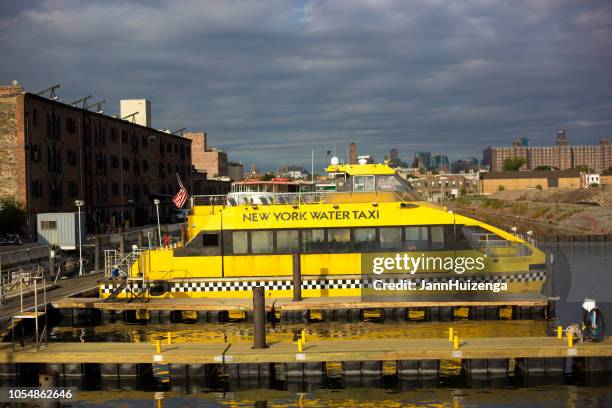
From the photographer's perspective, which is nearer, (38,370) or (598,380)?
(598,380)

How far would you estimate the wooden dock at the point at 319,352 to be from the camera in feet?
56.7

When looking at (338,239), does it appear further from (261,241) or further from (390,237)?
(261,241)

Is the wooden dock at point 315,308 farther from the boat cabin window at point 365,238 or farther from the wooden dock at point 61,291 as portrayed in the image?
the boat cabin window at point 365,238

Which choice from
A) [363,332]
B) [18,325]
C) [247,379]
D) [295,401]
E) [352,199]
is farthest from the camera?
[352,199]

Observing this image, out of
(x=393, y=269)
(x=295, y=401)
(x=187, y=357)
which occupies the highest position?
(x=393, y=269)

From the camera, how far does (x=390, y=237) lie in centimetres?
2502

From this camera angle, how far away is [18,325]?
2111 cm

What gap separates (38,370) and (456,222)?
16158 millimetres

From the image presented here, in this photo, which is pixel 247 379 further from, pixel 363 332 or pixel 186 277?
pixel 186 277

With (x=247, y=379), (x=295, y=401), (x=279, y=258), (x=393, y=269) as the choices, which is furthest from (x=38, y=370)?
(x=393, y=269)

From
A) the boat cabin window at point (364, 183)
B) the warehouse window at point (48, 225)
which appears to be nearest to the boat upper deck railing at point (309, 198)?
the boat cabin window at point (364, 183)

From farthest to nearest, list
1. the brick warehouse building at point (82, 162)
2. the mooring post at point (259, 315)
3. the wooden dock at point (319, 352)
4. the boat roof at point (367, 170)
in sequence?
the brick warehouse building at point (82, 162)
the boat roof at point (367, 170)
the mooring post at point (259, 315)
the wooden dock at point (319, 352)

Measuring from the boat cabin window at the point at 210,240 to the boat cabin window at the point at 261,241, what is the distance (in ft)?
4.90

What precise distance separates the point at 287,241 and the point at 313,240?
1.08 m
